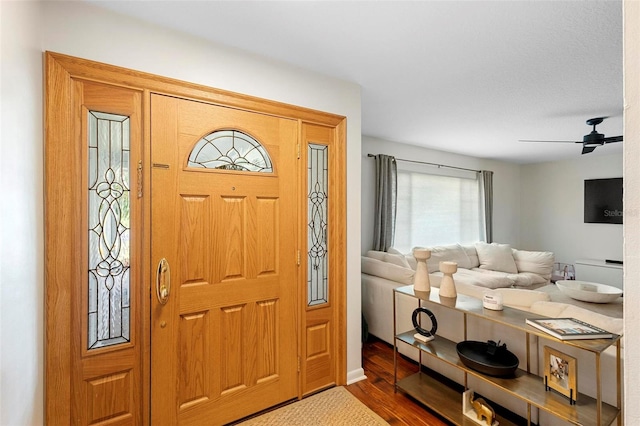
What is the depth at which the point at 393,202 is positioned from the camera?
4.32 m

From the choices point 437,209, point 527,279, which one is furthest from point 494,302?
point 437,209

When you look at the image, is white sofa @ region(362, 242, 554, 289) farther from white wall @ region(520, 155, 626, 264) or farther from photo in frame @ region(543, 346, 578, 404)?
photo in frame @ region(543, 346, 578, 404)

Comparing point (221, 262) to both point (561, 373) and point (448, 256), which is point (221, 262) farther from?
point (448, 256)

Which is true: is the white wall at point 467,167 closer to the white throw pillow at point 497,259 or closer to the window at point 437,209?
the window at point 437,209

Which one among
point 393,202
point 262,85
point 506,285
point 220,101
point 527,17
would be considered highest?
point 527,17

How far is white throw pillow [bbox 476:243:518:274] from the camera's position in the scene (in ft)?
15.5

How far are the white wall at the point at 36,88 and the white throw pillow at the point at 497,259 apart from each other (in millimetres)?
3949

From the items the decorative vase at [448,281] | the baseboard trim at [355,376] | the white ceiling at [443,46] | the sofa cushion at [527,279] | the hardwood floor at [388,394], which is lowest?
the hardwood floor at [388,394]

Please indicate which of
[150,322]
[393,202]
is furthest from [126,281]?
[393,202]

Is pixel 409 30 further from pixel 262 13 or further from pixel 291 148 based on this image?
pixel 291 148

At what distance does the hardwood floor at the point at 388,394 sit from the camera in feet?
6.57

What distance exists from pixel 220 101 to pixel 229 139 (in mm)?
237

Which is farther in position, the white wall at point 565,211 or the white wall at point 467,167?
the white wall at point 565,211

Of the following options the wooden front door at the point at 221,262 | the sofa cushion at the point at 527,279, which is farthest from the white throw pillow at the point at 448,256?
the wooden front door at the point at 221,262
